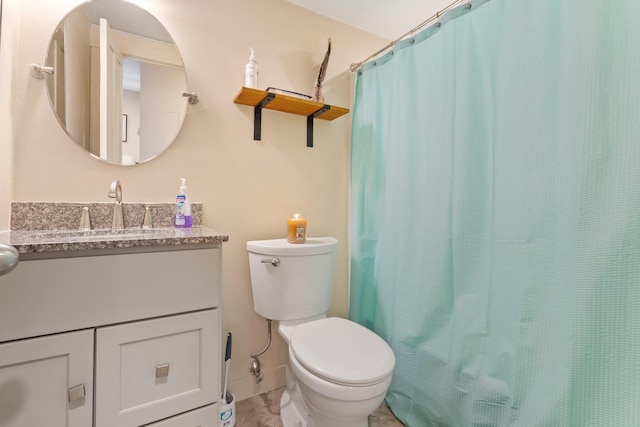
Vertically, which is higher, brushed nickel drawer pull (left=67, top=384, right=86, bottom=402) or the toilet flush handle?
the toilet flush handle

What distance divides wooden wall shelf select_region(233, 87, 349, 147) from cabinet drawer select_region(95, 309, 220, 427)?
38.1 inches

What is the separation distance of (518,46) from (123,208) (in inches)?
62.5

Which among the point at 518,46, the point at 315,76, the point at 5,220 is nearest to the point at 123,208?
the point at 5,220

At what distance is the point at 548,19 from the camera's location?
2.90 feet

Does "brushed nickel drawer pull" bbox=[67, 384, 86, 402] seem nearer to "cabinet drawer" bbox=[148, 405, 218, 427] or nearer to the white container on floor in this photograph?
"cabinet drawer" bbox=[148, 405, 218, 427]

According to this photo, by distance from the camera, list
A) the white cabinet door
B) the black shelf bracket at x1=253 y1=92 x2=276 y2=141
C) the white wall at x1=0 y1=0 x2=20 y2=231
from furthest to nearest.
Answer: the black shelf bracket at x1=253 y1=92 x2=276 y2=141
the white wall at x1=0 y1=0 x2=20 y2=231
the white cabinet door

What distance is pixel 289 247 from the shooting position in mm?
1322

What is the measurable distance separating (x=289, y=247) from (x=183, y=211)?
19.2 inches

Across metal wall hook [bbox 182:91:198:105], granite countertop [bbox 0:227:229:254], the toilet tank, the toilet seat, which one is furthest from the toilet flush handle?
metal wall hook [bbox 182:91:198:105]

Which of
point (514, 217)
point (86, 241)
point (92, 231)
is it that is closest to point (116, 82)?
point (92, 231)

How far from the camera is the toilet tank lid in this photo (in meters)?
1.31

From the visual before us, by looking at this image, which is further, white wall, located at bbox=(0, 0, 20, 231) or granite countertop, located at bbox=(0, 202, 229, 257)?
white wall, located at bbox=(0, 0, 20, 231)

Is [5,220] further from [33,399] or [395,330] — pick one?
[395,330]

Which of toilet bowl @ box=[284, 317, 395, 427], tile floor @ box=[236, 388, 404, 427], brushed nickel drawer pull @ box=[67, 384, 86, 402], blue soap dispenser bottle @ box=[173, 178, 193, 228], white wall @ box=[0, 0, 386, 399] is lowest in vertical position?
tile floor @ box=[236, 388, 404, 427]
